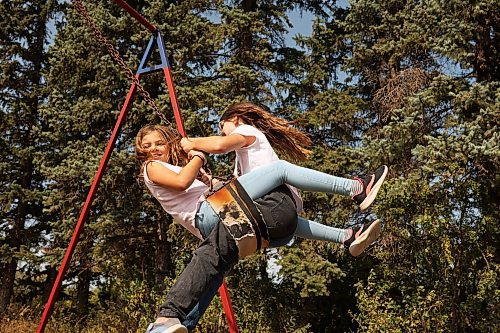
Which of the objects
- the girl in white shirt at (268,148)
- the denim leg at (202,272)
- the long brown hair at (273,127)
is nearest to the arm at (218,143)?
the girl in white shirt at (268,148)

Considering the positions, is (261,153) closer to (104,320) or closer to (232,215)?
(232,215)

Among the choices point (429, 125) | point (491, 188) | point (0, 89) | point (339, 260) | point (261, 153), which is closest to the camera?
point (261, 153)

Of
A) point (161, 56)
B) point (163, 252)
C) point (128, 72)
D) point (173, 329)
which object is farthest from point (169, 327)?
point (163, 252)

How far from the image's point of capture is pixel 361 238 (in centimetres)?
301

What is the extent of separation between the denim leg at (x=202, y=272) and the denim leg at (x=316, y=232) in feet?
1.69

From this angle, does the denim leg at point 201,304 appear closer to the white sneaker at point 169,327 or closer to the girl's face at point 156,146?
the white sneaker at point 169,327

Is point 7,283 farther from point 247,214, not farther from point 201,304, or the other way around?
point 247,214

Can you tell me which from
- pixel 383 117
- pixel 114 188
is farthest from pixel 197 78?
pixel 383 117

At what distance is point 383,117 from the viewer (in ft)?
36.6

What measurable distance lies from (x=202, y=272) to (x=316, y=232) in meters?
0.78

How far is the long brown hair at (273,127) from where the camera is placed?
322cm

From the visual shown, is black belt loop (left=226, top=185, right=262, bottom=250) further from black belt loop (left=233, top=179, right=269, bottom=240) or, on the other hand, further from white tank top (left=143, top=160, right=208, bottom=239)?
white tank top (left=143, top=160, right=208, bottom=239)

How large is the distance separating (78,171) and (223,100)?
123 inches

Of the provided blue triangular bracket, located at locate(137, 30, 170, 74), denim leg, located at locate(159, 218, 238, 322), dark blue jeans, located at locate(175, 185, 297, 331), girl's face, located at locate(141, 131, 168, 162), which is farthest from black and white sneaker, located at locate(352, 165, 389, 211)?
blue triangular bracket, located at locate(137, 30, 170, 74)
